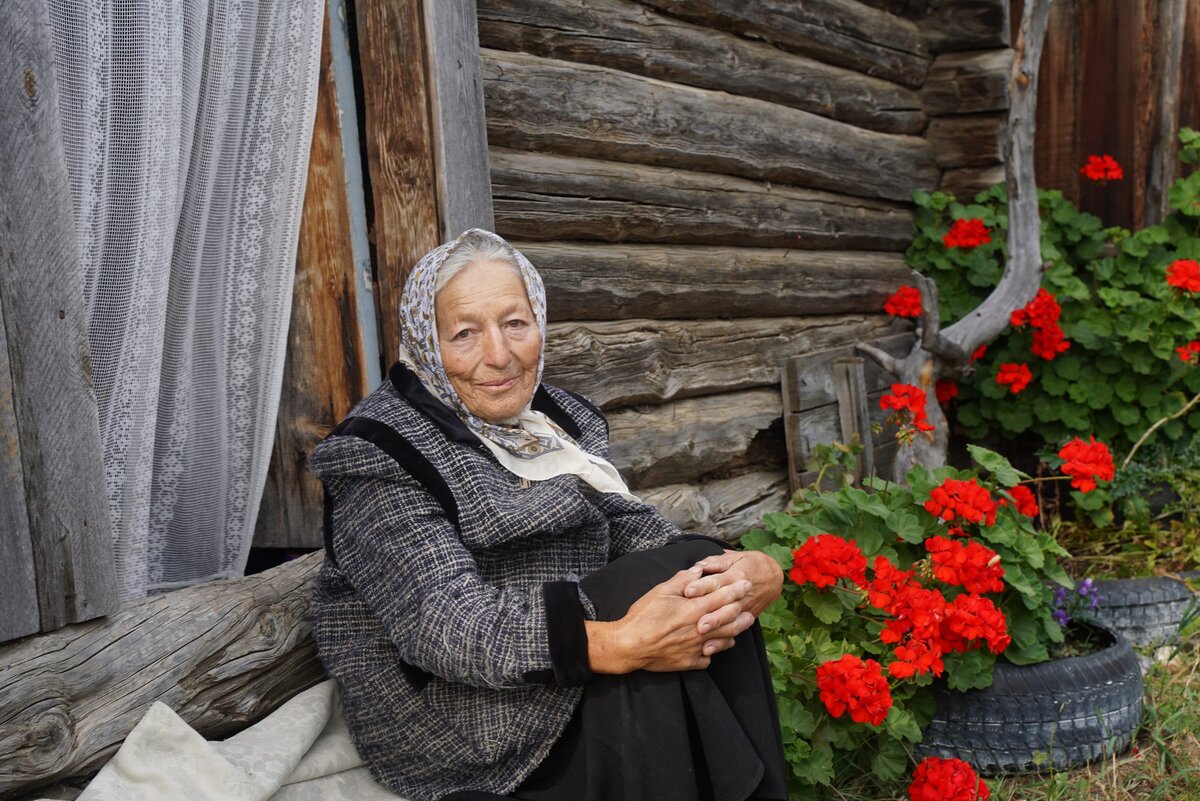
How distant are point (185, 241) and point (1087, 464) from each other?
97.3 inches

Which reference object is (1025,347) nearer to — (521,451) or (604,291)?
(604,291)

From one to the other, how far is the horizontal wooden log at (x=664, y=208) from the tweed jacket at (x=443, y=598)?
0.98 meters

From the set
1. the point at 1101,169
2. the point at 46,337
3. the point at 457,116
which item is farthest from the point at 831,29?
the point at 46,337

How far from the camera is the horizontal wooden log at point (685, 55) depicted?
301cm

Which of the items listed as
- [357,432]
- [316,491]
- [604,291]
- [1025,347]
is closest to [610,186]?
[604,291]

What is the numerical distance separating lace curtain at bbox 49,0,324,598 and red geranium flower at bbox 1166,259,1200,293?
11.7 ft

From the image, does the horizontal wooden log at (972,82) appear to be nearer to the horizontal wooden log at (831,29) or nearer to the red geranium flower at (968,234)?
the horizontal wooden log at (831,29)

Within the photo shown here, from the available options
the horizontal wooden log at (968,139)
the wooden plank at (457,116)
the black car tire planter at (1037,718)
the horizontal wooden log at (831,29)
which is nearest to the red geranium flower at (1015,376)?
the horizontal wooden log at (968,139)

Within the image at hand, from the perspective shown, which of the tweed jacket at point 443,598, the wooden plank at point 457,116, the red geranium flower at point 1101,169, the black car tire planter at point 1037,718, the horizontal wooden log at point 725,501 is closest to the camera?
the tweed jacket at point 443,598

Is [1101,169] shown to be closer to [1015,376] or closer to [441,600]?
[1015,376]

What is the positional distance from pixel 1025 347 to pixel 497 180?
2.86 m

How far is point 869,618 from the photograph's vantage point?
2826 mm

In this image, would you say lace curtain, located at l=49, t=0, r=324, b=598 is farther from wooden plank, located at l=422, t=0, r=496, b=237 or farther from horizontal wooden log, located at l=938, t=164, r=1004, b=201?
horizontal wooden log, located at l=938, t=164, r=1004, b=201

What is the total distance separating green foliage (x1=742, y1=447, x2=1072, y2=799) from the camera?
2.62m
